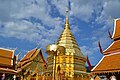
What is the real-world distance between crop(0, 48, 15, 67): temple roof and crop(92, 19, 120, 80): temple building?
11948 millimetres

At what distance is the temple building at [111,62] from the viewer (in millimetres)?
16344

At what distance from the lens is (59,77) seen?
24.3m

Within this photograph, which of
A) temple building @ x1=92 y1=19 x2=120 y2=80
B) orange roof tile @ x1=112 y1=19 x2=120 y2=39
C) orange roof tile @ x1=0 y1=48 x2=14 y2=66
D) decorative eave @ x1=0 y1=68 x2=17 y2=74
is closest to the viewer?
temple building @ x1=92 y1=19 x2=120 y2=80

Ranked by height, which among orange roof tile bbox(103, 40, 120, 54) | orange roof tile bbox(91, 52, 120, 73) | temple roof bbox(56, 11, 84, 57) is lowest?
orange roof tile bbox(91, 52, 120, 73)

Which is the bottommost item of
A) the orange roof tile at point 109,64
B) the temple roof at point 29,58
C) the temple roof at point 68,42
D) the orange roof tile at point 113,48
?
the orange roof tile at point 109,64

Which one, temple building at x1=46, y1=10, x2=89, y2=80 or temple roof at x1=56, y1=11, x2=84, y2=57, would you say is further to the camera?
temple roof at x1=56, y1=11, x2=84, y2=57

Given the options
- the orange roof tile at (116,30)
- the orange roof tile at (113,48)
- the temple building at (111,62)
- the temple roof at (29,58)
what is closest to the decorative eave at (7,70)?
the temple roof at (29,58)

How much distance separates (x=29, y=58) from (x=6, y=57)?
670 centimetres

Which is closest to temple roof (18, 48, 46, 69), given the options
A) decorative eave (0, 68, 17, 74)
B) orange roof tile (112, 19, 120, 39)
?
decorative eave (0, 68, 17, 74)

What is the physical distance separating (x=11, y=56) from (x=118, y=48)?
14.7 metres

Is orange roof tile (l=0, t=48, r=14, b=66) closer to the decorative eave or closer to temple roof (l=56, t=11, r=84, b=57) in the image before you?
the decorative eave

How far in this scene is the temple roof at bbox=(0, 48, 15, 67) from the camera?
86.0ft

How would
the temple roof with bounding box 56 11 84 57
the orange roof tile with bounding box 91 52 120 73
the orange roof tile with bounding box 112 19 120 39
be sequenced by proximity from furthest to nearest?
the temple roof with bounding box 56 11 84 57 < the orange roof tile with bounding box 112 19 120 39 < the orange roof tile with bounding box 91 52 120 73

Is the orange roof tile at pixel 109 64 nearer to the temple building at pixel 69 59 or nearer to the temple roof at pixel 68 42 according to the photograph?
the temple building at pixel 69 59
